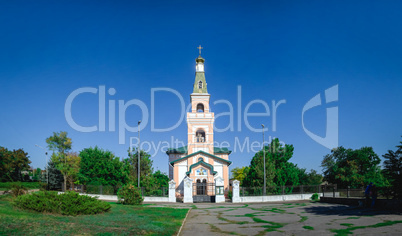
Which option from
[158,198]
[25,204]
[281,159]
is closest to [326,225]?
[25,204]

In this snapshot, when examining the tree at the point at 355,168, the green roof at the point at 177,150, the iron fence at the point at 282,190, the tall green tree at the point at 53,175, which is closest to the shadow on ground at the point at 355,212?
the iron fence at the point at 282,190

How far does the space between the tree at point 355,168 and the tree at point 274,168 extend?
22.6 ft

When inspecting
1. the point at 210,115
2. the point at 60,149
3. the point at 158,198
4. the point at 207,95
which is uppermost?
the point at 207,95

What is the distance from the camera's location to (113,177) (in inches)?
1555

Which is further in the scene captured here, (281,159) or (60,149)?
(60,149)

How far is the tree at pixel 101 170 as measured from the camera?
38781 mm

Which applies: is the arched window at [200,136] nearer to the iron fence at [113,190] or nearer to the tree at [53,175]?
the iron fence at [113,190]

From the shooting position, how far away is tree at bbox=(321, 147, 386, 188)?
131 ft

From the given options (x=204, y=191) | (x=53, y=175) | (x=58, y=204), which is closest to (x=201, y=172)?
(x=204, y=191)

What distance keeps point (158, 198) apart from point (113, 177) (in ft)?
33.8

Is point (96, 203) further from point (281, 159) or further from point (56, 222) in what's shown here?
point (281, 159)

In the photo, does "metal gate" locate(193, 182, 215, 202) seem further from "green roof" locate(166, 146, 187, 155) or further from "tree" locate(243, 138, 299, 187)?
"green roof" locate(166, 146, 187, 155)

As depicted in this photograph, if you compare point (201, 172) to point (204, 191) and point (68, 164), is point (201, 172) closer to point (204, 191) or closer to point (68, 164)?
point (204, 191)

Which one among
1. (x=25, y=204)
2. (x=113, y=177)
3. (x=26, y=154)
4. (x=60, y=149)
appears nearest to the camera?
(x=25, y=204)
